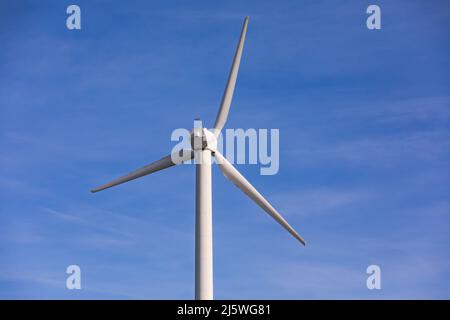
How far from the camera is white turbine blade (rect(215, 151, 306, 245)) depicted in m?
36.8

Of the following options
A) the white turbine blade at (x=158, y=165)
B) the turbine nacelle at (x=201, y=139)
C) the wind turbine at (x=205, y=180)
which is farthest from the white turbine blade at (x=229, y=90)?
the white turbine blade at (x=158, y=165)

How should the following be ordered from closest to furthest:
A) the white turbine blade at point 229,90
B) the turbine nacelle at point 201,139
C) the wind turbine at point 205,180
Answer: the wind turbine at point 205,180, the turbine nacelle at point 201,139, the white turbine blade at point 229,90

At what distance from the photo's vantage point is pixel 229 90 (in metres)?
39.2

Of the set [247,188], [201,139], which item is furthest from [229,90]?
[247,188]

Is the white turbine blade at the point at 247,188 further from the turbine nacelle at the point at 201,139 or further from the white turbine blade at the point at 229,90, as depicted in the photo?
the white turbine blade at the point at 229,90

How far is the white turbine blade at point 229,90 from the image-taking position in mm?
38062

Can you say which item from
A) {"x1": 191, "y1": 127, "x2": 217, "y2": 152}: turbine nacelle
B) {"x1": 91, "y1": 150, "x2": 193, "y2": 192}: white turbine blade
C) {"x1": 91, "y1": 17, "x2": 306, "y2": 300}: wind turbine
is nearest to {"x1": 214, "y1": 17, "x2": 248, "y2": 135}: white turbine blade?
{"x1": 91, "y1": 17, "x2": 306, "y2": 300}: wind turbine

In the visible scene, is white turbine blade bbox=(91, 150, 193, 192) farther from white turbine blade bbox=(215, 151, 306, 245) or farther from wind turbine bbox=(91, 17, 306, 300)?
white turbine blade bbox=(215, 151, 306, 245)

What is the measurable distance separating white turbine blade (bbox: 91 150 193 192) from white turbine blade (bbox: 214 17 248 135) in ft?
7.26

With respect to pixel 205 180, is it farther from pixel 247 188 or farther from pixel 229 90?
pixel 229 90
